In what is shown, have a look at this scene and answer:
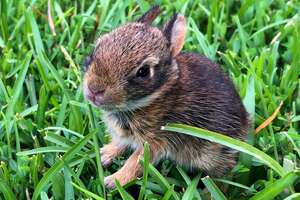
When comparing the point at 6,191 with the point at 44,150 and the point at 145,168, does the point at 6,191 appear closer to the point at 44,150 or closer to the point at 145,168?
the point at 44,150

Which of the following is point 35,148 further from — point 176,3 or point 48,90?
point 176,3

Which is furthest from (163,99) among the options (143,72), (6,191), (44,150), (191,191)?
(6,191)

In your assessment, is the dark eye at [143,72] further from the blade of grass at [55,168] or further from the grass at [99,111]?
the blade of grass at [55,168]

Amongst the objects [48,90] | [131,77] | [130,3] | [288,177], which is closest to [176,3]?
[130,3]

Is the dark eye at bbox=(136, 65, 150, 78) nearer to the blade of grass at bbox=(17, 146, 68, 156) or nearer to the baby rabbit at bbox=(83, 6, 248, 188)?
the baby rabbit at bbox=(83, 6, 248, 188)

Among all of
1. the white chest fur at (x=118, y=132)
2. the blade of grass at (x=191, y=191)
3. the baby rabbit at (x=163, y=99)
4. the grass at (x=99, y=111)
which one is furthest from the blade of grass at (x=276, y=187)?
the white chest fur at (x=118, y=132)

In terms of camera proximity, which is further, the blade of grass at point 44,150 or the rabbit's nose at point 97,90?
the blade of grass at point 44,150
